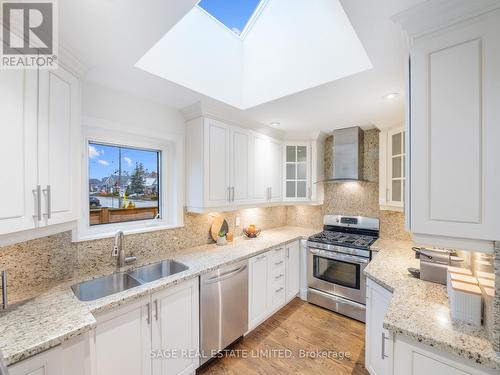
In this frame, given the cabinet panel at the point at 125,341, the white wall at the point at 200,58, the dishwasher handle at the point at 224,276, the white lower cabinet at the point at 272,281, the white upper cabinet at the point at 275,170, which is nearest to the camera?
the cabinet panel at the point at 125,341

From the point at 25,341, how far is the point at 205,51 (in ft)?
7.32

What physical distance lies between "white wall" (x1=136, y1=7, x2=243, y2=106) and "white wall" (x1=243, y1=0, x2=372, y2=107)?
0.16 m

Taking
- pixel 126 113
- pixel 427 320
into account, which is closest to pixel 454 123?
pixel 427 320

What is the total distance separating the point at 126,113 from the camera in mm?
2006

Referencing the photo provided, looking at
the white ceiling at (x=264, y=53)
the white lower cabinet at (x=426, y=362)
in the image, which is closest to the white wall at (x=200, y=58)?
the white ceiling at (x=264, y=53)

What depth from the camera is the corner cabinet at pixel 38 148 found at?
3.43 ft

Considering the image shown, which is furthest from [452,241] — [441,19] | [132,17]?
[132,17]

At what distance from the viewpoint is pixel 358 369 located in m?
1.94

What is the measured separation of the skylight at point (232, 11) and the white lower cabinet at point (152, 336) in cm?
233

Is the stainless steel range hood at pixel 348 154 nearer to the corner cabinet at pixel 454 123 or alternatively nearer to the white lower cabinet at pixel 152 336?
the corner cabinet at pixel 454 123

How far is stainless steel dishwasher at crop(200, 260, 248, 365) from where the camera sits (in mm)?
1896

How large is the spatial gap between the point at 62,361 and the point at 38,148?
3.54 feet

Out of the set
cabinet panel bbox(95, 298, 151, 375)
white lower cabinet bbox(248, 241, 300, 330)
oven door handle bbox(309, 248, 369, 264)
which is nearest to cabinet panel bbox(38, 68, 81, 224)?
cabinet panel bbox(95, 298, 151, 375)

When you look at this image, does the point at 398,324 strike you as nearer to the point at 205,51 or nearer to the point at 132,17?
the point at 132,17
